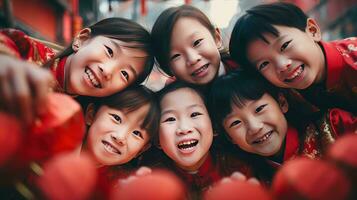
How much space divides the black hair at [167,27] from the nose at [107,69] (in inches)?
5.2

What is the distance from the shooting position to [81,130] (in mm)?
512

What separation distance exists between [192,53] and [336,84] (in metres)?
0.36

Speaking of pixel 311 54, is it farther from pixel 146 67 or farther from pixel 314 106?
pixel 146 67

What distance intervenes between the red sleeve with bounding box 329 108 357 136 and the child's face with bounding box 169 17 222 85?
0.31 meters

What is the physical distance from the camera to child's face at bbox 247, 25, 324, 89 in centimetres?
75

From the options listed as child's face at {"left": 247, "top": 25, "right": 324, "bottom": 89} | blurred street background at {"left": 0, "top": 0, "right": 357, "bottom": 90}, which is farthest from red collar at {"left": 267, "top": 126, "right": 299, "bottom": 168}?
blurred street background at {"left": 0, "top": 0, "right": 357, "bottom": 90}

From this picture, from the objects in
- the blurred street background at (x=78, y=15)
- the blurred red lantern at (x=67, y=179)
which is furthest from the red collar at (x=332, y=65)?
the blurred street background at (x=78, y=15)

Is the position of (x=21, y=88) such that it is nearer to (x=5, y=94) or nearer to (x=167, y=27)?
(x=5, y=94)

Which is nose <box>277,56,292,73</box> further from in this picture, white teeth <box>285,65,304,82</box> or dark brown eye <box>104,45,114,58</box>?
dark brown eye <box>104,45,114,58</box>

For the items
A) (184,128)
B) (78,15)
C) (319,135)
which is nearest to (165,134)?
(184,128)

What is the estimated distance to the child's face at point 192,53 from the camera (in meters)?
0.80

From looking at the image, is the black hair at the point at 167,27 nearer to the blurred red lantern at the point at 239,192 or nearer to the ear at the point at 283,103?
the ear at the point at 283,103

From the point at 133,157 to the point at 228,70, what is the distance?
335 millimetres

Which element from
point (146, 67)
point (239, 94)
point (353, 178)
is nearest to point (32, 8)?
point (146, 67)
